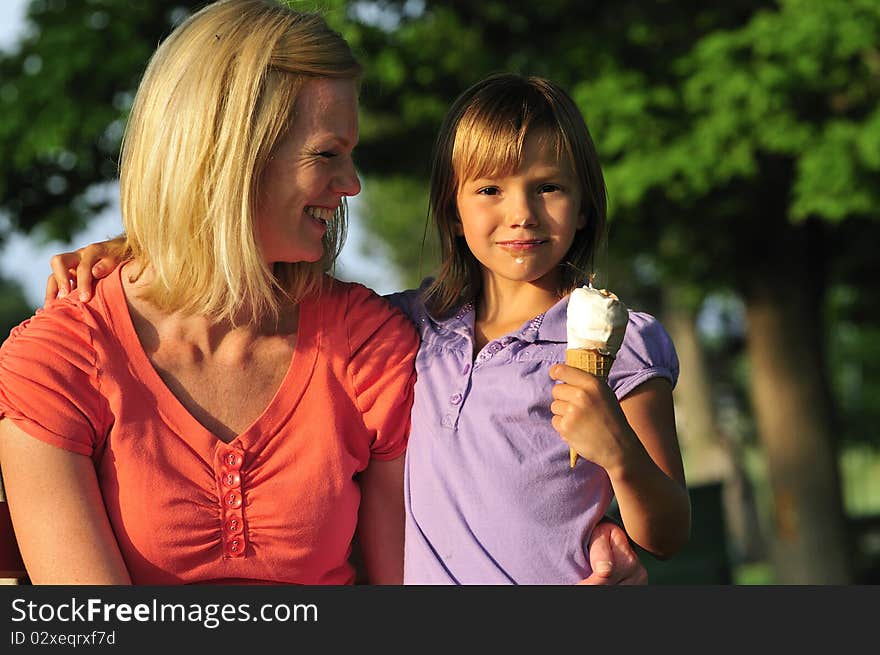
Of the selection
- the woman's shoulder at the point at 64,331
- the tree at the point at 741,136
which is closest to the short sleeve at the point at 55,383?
the woman's shoulder at the point at 64,331

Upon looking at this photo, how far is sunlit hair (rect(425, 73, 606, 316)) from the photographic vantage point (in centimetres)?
317

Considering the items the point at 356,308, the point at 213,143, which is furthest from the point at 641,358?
the point at 213,143

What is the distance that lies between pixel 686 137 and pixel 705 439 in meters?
13.3

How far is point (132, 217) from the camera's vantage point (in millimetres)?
3049

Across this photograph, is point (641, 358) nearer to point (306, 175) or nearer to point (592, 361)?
point (592, 361)

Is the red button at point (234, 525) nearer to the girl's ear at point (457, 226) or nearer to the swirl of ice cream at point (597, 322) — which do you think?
the swirl of ice cream at point (597, 322)

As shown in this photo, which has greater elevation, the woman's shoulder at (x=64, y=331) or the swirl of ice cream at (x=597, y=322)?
the woman's shoulder at (x=64, y=331)

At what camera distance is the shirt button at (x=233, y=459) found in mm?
2926

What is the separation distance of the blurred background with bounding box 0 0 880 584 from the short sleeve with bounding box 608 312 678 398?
4.12 meters

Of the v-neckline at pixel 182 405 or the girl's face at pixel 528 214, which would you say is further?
the girl's face at pixel 528 214

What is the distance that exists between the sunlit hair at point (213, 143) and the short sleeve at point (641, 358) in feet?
2.72

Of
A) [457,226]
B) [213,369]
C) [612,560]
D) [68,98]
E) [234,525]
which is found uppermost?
[68,98]

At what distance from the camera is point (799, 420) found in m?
11.0

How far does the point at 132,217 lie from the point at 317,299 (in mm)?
492
